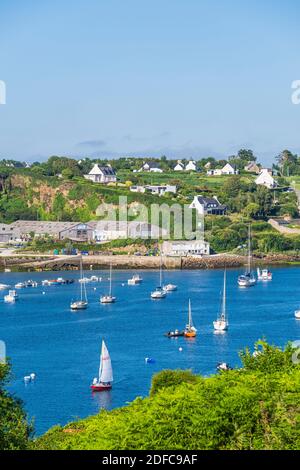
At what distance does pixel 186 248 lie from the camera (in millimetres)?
51969

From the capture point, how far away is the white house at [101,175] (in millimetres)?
66188

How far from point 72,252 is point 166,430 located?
42.3 metres

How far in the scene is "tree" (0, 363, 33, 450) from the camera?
11602 millimetres

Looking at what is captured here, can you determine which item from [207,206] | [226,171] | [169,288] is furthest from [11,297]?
[226,171]

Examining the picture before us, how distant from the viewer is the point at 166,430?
10.6 m

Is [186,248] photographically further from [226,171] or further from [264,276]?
[226,171]

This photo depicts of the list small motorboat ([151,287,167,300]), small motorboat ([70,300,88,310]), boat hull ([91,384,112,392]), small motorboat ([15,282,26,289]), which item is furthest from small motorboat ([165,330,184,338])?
small motorboat ([15,282,26,289])

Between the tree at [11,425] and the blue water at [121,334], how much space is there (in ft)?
5.15

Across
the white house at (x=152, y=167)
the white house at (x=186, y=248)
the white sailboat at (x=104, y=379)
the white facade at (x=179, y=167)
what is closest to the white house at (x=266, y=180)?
the white house at (x=152, y=167)

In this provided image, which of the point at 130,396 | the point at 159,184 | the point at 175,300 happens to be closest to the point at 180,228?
the point at 159,184

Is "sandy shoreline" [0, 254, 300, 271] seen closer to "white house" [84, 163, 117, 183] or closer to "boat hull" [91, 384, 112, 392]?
Result: "white house" [84, 163, 117, 183]

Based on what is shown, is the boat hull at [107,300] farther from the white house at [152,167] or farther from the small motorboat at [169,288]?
the white house at [152,167]

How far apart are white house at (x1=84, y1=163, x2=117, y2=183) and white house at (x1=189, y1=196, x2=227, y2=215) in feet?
27.2
